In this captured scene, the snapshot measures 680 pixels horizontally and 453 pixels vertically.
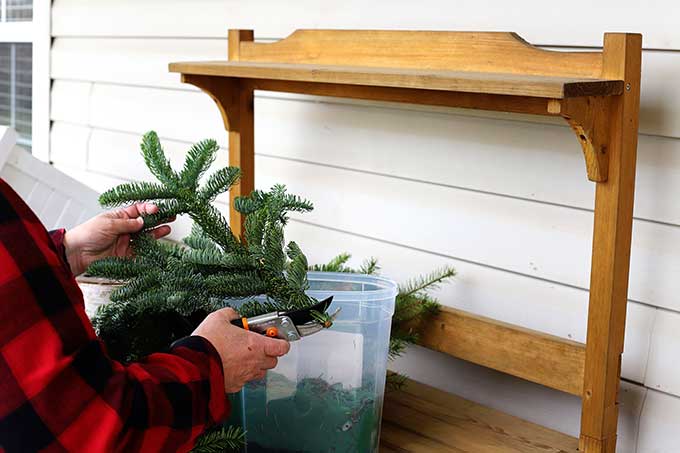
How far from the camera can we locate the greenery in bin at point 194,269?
1264 millimetres

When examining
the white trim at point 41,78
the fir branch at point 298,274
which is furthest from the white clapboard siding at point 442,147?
the white trim at point 41,78

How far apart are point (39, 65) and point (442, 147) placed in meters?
1.77

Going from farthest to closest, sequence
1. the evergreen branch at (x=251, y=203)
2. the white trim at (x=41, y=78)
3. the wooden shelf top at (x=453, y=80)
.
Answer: the white trim at (x=41, y=78), the evergreen branch at (x=251, y=203), the wooden shelf top at (x=453, y=80)

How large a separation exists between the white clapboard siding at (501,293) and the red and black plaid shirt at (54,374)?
2.68 feet

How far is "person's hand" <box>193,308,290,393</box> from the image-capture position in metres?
1.08

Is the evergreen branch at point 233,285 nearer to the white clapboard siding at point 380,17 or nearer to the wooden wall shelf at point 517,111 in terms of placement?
the wooden wall shelf at point 517,111

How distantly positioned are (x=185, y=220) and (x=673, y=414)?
140 centimetres

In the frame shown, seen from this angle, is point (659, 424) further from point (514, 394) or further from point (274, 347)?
point (274, 347)

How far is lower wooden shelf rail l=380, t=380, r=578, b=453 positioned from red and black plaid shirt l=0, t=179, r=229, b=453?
2.13 ft

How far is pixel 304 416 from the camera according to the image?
4.44 ft

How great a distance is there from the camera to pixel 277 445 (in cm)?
137

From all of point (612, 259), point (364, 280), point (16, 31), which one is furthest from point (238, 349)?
point (16, 31)

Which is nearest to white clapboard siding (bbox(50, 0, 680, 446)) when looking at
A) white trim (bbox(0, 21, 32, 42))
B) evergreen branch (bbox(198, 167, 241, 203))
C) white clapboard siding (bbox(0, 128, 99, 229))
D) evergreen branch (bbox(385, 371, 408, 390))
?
evergreen branch (bbox(385, 371, 408, 390))

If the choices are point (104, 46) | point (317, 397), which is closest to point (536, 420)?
point (317, 397)
